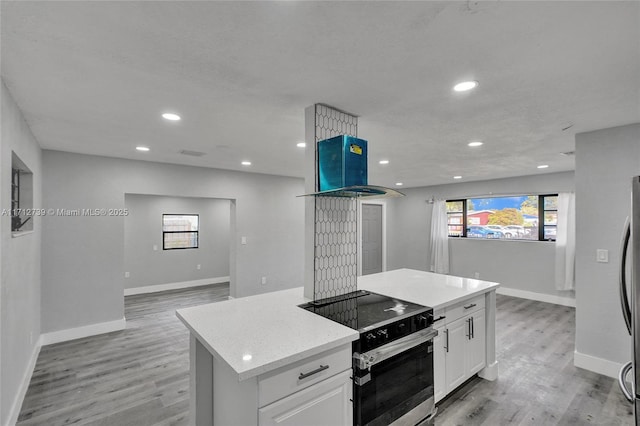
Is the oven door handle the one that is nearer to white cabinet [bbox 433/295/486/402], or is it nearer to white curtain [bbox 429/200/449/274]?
white cabinet [bbox 433/295/486/402]

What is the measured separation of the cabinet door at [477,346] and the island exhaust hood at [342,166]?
147 cm

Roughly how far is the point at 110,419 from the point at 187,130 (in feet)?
8.08

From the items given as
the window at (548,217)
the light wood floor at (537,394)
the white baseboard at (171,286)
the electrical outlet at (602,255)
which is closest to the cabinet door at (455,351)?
the light wood floor at (537,394)

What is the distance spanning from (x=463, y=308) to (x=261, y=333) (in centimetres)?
175

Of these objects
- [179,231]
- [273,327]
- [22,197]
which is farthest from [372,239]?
[22,197]

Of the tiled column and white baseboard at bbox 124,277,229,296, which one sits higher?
the tiled column

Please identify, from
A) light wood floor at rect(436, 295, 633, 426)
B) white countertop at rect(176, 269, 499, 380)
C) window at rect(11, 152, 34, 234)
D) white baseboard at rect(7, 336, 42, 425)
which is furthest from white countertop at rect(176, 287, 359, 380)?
window at rect(11, 152, 34, 234)

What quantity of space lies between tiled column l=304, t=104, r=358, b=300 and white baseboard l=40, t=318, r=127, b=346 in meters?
3.30

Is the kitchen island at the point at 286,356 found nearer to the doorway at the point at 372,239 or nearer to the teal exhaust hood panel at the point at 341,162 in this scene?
the teal exhaust hood panel at the point at 341,162

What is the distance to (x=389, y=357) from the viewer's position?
1773 millimetres

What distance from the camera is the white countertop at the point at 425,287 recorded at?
90.8 inches

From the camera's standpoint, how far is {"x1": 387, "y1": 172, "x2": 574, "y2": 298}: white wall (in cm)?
547

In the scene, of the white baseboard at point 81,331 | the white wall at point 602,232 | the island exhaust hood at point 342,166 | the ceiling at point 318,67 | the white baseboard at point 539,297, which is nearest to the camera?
the ceiling at point 318,67

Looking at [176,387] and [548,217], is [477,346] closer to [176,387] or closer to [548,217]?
[176,387]
